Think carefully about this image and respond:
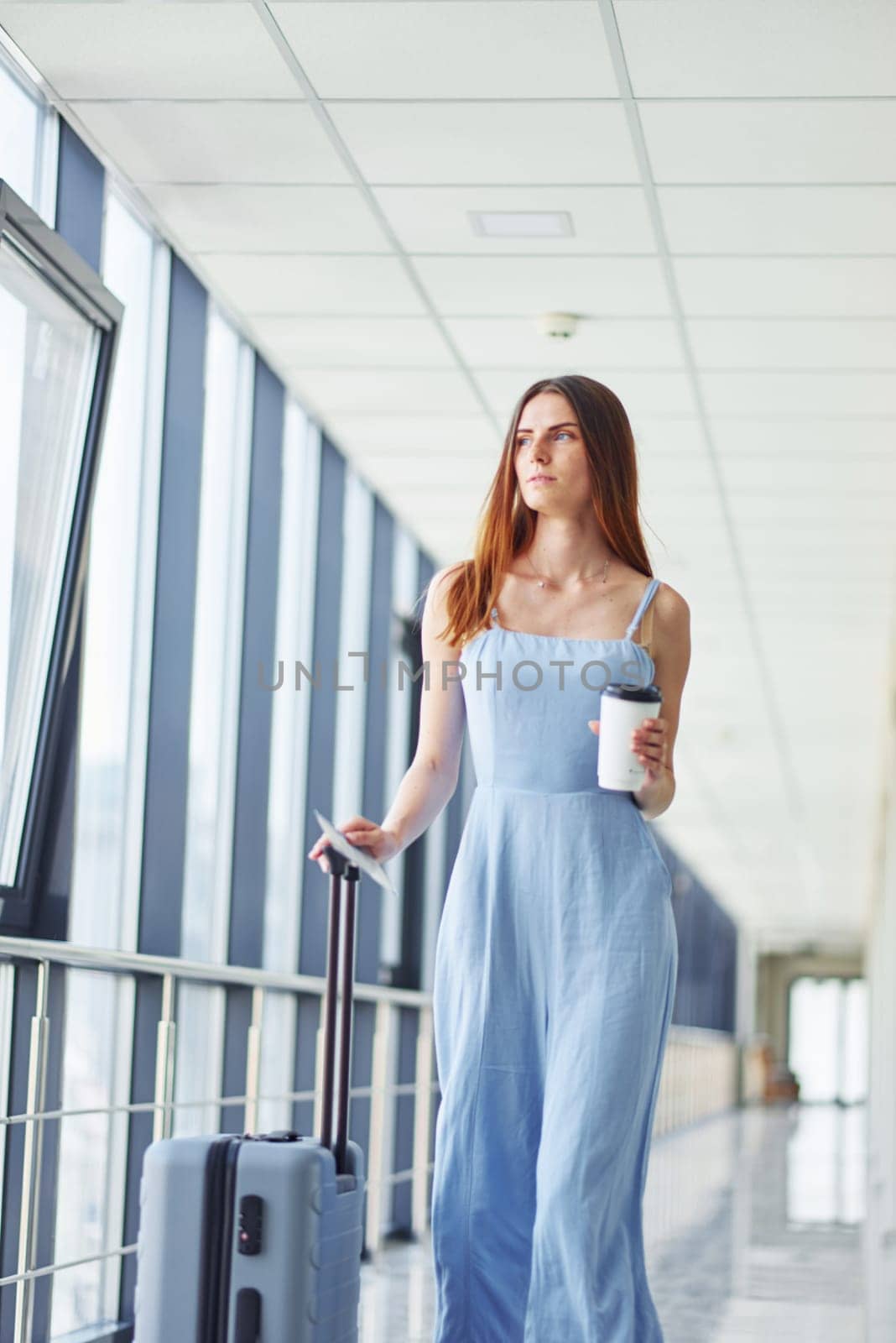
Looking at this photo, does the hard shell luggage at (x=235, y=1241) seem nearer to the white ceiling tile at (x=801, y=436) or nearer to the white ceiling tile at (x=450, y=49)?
the white ceiling tile at (x=450, y=49)

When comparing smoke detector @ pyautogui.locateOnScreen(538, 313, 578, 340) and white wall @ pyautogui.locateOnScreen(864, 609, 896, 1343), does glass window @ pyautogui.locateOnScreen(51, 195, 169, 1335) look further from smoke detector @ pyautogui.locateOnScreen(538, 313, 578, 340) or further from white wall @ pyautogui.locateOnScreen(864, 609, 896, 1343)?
white wall @ pyautogui.locateOnScreen(864, 609, 896, 1343)

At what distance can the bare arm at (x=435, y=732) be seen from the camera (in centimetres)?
225

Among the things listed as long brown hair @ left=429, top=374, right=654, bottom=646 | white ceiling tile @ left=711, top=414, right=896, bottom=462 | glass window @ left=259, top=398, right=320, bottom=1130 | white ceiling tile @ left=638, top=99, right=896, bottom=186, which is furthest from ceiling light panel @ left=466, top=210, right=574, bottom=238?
long brown hair @ left=429, top=374, right=654, bottom=646

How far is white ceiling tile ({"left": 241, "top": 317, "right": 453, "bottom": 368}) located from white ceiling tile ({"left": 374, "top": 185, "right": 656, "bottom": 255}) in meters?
0.55

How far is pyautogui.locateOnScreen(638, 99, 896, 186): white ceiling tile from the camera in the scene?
365 cm

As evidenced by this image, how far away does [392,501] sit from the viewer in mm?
6867

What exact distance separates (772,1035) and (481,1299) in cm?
3182

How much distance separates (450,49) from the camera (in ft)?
11.3

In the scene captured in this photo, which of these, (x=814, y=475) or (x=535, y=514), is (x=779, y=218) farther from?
(x=535, y=514)

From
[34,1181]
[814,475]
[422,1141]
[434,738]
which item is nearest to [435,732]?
[434,738]

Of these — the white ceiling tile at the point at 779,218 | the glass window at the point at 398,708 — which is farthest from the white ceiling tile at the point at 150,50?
the glass window at the point at 398,708

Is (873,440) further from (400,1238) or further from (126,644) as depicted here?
(400,1238)

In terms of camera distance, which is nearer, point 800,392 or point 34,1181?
point 34,1181

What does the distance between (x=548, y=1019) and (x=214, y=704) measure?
10.9 feet
